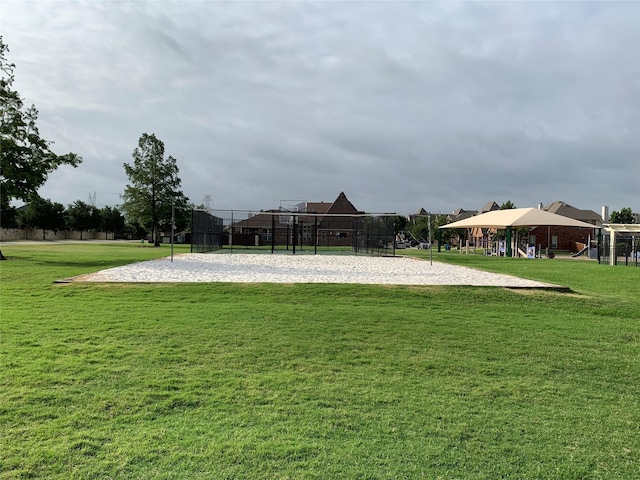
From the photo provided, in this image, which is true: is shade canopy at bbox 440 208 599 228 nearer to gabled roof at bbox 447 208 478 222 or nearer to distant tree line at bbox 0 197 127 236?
distant tree line at bbox 0 197 127 236

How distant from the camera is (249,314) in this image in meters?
8.09

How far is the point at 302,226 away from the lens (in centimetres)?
2955

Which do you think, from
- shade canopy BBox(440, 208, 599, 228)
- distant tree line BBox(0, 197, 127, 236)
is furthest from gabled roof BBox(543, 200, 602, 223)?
distant tree line BBox(0, 197, 127, 236)

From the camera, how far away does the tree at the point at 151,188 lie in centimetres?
4891

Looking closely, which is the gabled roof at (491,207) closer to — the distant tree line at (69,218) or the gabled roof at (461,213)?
the gabled roof at (461,213)

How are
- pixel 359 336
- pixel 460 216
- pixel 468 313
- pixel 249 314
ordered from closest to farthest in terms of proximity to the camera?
pixel 359 336
pixel 249 314
pixel 468 313
pixel 460 216

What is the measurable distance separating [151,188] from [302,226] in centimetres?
2645

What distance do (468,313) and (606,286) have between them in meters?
7.29

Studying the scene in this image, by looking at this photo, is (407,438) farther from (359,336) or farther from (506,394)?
(359,336)

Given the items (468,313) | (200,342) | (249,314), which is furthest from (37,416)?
(468,313)

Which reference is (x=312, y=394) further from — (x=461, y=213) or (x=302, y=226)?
(x=461, y=213)

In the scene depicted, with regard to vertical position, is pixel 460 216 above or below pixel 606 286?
above

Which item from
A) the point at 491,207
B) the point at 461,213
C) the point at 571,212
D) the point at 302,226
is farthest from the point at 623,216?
the point at 302,226

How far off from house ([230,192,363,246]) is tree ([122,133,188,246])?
361 inches
